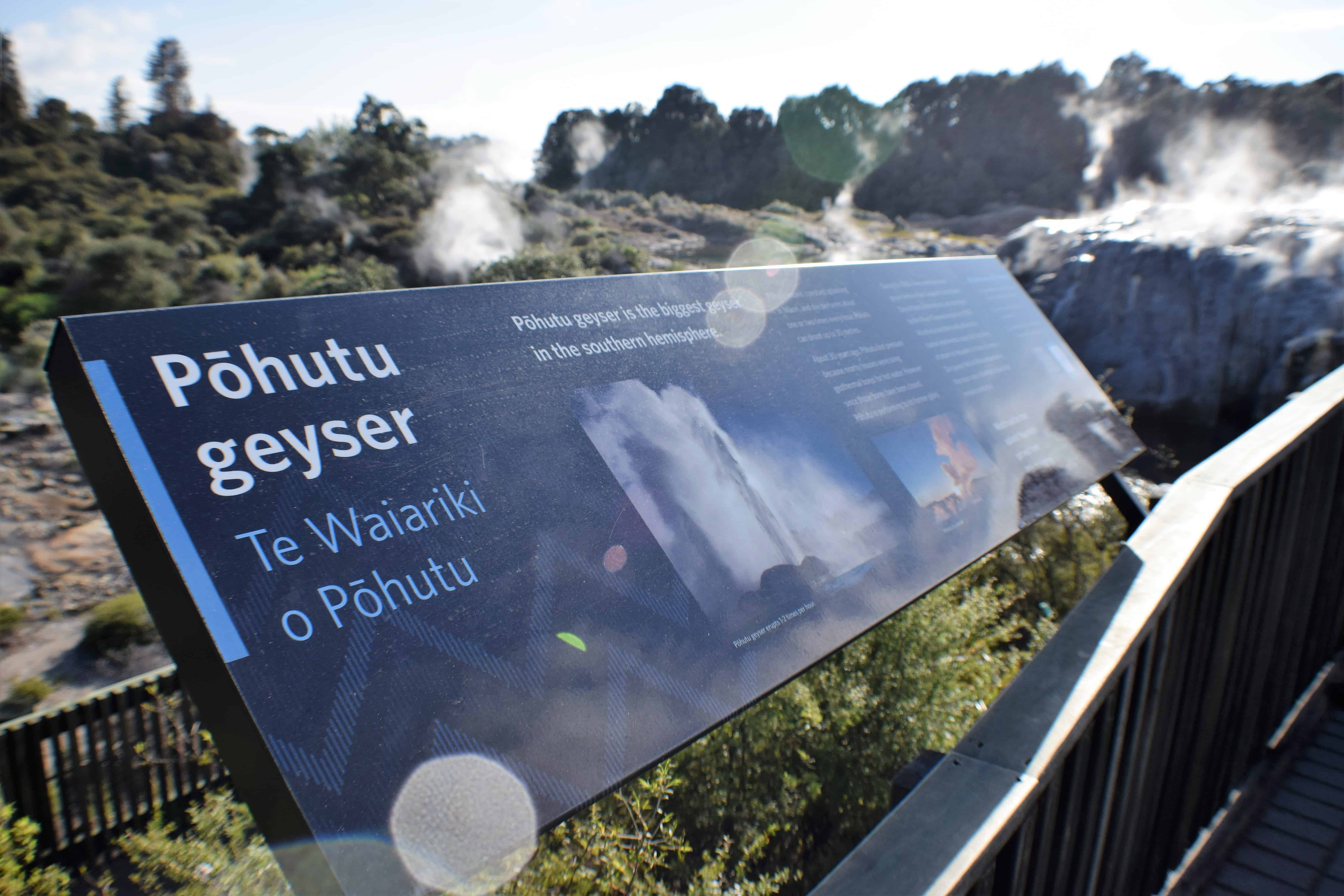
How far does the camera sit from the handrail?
3.06 feet

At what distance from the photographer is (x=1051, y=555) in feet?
15.5

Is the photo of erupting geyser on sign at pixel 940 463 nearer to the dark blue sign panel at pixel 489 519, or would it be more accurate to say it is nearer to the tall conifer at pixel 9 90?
the dark blue sign panel at pixel 489 519

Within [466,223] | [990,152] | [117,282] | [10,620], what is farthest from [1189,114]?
[10,620]

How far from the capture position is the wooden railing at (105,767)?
3.48 m

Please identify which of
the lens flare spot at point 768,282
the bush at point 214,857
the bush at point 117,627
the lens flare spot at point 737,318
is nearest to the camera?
the lens flare spot at point 737,318

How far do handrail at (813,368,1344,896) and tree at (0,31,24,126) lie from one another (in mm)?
47362

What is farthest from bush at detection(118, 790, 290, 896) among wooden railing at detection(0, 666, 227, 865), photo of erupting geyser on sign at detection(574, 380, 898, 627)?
photo of erupting geyser on sign at detection(574, 380, 898, 627)

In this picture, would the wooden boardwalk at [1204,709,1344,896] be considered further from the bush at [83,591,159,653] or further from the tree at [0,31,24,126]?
the tree at [0,31,24,126]

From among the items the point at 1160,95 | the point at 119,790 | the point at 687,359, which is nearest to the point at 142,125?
the point at 119,790

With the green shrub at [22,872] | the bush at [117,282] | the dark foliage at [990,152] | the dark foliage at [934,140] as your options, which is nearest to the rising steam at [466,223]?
the bush at [117,282]

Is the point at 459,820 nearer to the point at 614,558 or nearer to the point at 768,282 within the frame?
the point at 614,558

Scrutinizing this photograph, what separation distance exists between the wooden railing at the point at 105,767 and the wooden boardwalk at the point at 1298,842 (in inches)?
148

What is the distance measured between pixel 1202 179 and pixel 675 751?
1653 inches

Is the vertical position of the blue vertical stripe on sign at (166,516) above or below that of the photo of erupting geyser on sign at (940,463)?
above
